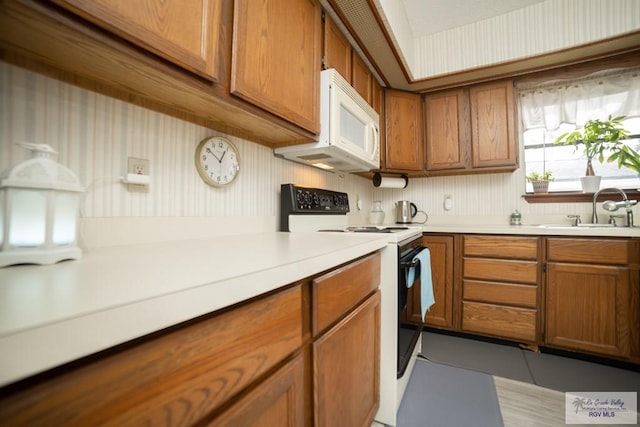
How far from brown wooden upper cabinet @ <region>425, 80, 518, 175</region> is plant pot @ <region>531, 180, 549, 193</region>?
289 mm

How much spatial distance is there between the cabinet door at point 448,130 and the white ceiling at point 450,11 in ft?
2.03

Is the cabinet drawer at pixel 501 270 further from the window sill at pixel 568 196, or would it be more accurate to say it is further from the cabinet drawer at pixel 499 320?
the window sill at pixel 568 196

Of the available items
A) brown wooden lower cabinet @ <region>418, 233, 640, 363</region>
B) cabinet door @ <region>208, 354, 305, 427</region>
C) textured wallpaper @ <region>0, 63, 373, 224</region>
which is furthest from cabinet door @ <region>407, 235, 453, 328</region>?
cabinet door @ <region>208, 354, 305, 427</region>

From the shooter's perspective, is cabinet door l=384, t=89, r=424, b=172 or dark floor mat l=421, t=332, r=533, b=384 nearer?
dark floor mat l=421, t=332, r=533, b=384

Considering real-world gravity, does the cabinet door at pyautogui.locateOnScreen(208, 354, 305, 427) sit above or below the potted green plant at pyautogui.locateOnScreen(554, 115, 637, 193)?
below

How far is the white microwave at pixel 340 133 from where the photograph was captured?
1322 millimetres

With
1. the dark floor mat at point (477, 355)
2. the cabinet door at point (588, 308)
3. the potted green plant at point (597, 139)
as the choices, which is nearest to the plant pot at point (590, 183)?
the potted green plant at point (597, 139)

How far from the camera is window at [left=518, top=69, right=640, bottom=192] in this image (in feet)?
6.97

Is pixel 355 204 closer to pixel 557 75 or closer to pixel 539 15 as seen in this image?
pixel 557 75

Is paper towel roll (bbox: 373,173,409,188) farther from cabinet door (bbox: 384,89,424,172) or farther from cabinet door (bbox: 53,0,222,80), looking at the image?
cabinet door (bbox: 53,0,222,80)

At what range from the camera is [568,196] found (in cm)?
221

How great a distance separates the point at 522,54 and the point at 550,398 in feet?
8.21

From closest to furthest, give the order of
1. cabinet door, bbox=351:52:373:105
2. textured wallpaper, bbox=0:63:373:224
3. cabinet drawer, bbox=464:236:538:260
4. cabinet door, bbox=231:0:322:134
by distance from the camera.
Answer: textured wallpaper, bbox=0:63:373:224, cabinet door, bbox=231:0:322:134, cabinet door, bbox=351:52:373:105, cabinet drawer, bbox=464:236:538:260

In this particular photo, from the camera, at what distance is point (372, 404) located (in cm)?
111
